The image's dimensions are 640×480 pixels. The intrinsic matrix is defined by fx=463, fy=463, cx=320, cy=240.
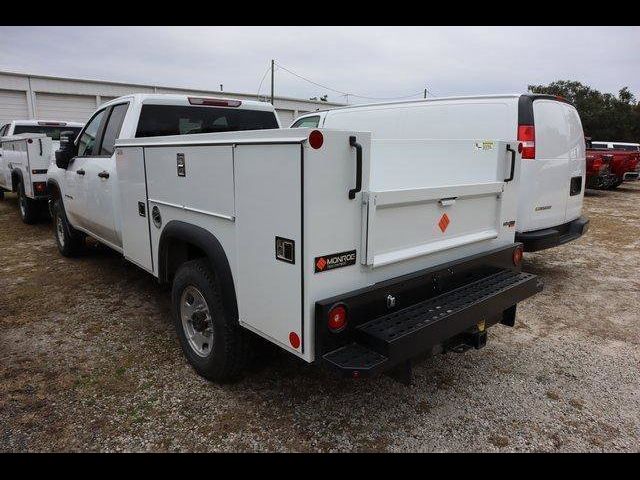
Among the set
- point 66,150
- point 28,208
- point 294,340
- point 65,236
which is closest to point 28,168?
point 28,208

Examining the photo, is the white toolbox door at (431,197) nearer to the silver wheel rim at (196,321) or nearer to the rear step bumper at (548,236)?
the silver wheel rim at (196,321)

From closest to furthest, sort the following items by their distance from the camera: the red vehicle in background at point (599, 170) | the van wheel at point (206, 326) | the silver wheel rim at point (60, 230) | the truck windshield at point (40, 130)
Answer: the van wheel at point (206, 326), the silver wheel rim at point (60, 230), the truck windshield at point (40, 130), the red vehicle in background at point (599, 170)

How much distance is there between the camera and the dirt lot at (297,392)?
2.70 m

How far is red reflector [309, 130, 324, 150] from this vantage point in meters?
2.15

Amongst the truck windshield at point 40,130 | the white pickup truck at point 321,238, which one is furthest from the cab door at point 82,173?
the truck windshield at point 40,130

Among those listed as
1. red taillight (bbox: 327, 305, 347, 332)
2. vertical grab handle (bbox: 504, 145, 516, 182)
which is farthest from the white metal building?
red taillight (bbox: 327, 305, 347, 332)

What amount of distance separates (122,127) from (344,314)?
3.07 m

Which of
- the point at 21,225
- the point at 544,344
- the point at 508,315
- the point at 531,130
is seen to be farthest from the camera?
the point at 21,225

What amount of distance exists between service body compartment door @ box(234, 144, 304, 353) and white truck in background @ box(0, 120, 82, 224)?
5454 millimetres

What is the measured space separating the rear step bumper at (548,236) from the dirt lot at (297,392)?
25.3 inches

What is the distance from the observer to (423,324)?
8.20 ft

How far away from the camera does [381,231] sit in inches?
102
